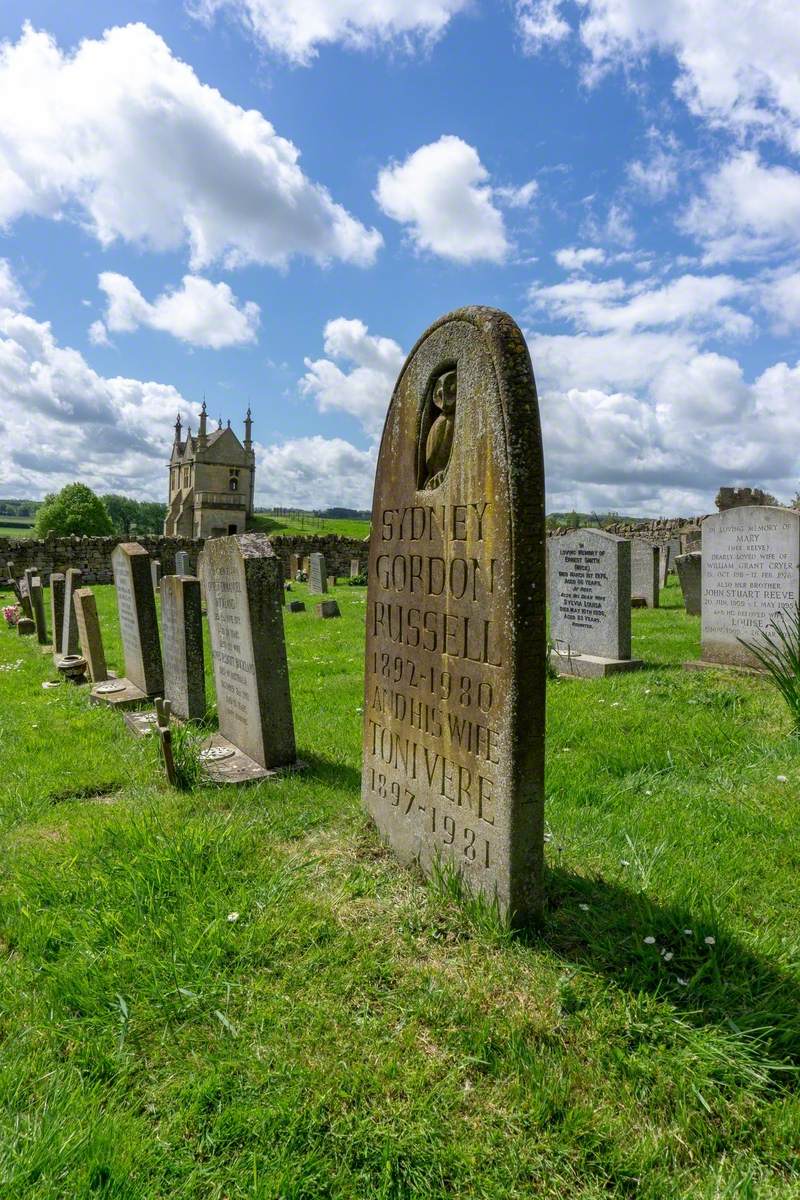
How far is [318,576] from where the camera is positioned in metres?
18.8

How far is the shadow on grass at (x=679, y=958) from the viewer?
6.84 feet

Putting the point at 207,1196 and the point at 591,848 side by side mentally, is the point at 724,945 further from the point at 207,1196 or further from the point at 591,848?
the point at 207,1196

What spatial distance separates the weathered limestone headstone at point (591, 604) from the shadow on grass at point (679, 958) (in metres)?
4.93

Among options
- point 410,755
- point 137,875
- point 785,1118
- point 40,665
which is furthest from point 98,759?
point 40,665

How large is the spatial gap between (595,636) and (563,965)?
19.7 feet

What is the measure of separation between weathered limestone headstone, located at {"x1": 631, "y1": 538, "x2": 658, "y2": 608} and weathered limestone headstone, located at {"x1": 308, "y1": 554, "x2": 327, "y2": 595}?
862 cm

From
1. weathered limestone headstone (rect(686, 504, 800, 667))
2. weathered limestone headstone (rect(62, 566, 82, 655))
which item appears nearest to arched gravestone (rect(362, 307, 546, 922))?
weathered limestone headstone (rect(686, 504, 800, 667))

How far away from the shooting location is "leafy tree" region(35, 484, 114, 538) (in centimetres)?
5316

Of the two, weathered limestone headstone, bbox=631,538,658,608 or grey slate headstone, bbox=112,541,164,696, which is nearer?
grey slate headstone, bbox=112,541,164,696

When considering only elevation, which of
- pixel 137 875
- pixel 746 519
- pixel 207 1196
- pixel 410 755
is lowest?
pixel 207 1196

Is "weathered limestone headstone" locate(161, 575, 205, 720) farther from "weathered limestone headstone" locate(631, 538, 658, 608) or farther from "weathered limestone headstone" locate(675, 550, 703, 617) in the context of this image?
"weathered limestone headstone" locate(631, 538, 658, 608)

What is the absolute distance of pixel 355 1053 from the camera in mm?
2055

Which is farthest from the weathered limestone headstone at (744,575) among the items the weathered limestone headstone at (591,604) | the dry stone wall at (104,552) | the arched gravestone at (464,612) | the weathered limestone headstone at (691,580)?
the dry stone wall at (104,552)

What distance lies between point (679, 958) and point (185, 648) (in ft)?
14.8
